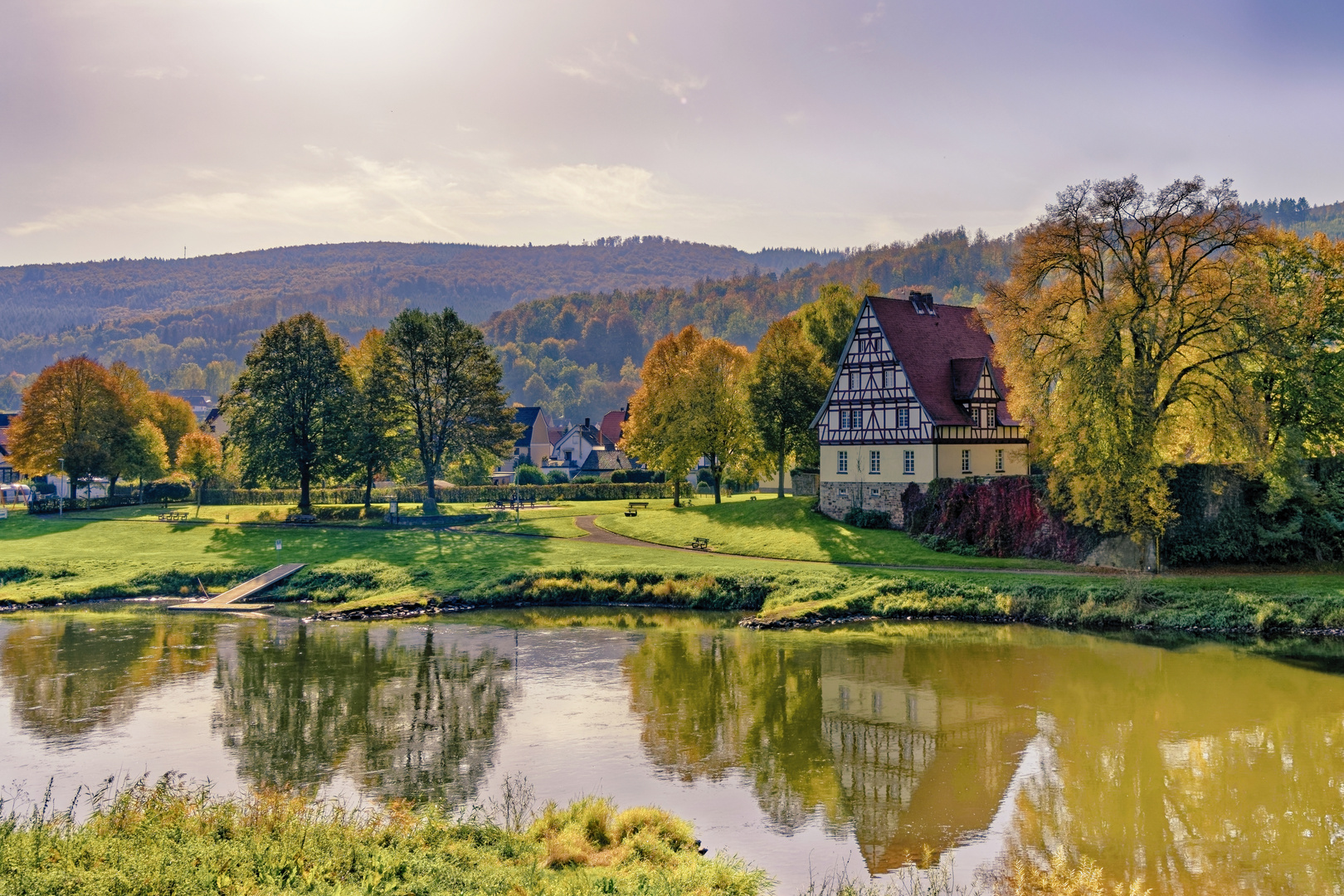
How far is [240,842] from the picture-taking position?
16.7 meters

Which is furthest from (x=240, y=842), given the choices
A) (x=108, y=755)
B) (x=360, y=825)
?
(x=108, y=755)

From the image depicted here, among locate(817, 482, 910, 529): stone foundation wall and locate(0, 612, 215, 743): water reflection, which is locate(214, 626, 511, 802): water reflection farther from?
locate(817, 482, 910, 529): stone foundation wall

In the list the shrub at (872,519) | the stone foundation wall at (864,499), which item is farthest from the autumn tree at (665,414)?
the shrub at (872,519)

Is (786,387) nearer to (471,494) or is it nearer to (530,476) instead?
(471,494)

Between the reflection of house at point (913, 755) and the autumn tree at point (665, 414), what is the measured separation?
3780 cm

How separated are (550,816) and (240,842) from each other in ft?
17.1

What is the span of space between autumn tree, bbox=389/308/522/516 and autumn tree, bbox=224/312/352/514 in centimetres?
447

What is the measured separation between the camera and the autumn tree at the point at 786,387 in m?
66.5

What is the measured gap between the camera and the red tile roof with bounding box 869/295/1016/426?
185 ft

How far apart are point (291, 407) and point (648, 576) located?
32.6m

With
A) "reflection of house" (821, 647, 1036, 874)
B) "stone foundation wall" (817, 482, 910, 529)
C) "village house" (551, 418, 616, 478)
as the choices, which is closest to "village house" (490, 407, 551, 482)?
"village house" (551, 418, 616, 478)

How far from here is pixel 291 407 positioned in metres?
68.6

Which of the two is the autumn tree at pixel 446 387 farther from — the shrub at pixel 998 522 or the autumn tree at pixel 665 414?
the shrub at pixel 998 522

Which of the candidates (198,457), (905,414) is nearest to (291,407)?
(198,457)
